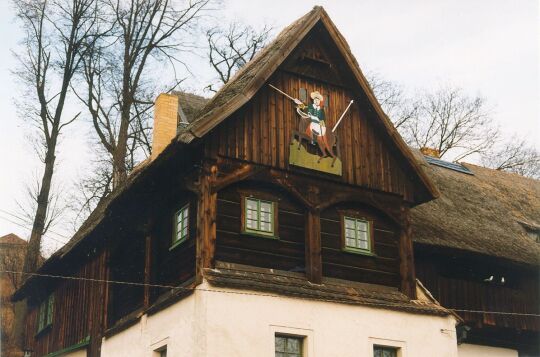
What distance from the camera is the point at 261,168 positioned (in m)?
19.0

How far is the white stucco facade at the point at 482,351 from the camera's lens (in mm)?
23375

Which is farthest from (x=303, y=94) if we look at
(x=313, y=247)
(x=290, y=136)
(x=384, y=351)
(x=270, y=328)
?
(x=384, y=351)

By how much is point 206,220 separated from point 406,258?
5.46 m

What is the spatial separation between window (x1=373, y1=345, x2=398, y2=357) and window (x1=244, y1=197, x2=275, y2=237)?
3484 millimetres

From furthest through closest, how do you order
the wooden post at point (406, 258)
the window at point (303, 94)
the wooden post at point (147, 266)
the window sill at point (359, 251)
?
the wooden post at point (406, 258) < the window at point (303, 94) < the wooden post at point (147, 266) < the window sill at point (359, 251)

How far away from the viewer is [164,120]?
24.3 metres

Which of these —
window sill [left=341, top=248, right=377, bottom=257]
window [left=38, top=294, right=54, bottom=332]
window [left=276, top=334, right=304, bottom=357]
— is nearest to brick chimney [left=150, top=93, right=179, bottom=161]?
window sill [left=341, top=248, right=377, bottom=257]

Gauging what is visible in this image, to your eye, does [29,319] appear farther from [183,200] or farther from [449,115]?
[449,115]

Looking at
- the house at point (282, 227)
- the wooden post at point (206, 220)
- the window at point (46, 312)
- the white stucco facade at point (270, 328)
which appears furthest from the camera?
the window at point (46, 312)

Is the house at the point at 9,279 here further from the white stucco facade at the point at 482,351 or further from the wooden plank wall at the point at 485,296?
the white stucco facade at the point at 482,351

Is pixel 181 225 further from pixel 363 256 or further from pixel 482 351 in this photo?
pixel 482 351

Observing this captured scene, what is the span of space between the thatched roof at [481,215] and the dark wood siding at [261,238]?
4292mm

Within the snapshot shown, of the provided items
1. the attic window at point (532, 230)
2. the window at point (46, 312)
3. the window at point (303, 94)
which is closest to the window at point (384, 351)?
Result: the window at point (303, 94)

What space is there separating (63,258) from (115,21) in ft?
39.5
